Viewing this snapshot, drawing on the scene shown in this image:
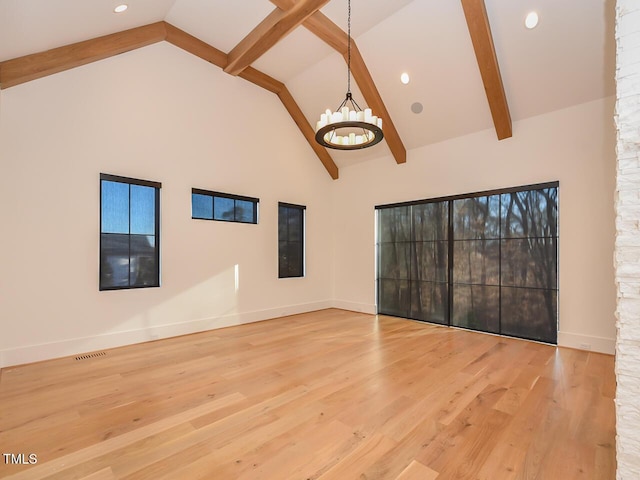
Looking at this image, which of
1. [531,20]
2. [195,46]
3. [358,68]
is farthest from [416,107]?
[195,46]

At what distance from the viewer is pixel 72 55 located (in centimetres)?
357

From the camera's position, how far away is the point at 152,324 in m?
4.39

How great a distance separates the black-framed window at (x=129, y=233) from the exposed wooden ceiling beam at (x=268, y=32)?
2.39 meters

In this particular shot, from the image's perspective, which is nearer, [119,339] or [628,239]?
[628,239]

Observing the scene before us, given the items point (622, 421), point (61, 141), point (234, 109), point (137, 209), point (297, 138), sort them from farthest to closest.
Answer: point (297, 138) < point (234, 109) < point (137, 209) < point (61, 141) < point (622, 421)

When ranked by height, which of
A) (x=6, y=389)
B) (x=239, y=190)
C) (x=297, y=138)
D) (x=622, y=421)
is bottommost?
(x=6, y=389)

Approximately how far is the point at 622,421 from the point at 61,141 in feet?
17.9

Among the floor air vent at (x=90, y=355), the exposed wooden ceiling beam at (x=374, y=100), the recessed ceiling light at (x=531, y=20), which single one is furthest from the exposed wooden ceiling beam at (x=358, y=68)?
the floor air vent at (x=90, y=355)

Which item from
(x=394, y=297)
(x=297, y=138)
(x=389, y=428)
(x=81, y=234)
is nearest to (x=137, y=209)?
(x=81, y=234)

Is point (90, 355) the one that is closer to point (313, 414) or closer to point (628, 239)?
point (313, 414)

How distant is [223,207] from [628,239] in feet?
16.3

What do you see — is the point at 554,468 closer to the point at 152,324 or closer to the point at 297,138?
the point at 152,324

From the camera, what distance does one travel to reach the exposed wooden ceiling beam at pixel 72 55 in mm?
3316

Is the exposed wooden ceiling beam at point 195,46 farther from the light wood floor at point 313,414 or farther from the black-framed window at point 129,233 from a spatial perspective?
the light wood floor at point 313,414
